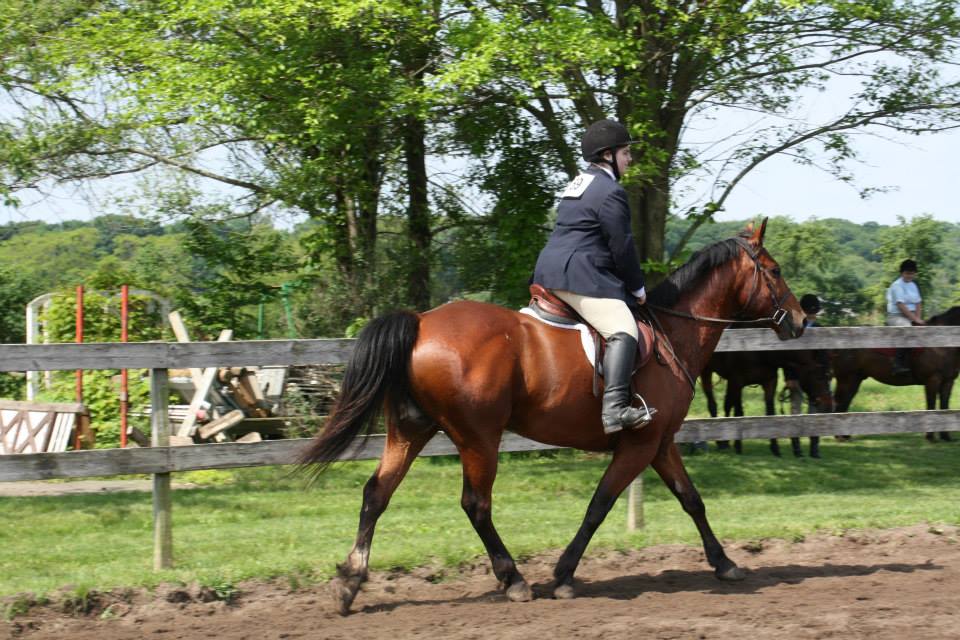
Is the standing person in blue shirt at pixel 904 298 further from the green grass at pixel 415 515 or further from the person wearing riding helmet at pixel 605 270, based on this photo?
the person wearing riding helmet at pixel 605 270

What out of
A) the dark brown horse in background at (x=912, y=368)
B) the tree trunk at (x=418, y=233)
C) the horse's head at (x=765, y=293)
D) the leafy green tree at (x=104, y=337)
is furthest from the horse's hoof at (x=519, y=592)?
the dark brown horse in background at (x=912, y=368)

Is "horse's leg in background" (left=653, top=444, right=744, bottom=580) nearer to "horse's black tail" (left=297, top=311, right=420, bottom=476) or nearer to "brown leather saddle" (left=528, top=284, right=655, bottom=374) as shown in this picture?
"brown leather saddle" (left=528, top=284, right=655, bottom=374)

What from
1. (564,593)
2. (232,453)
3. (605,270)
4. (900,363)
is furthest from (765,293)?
(900,363)

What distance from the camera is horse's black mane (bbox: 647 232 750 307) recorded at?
6.66 meters

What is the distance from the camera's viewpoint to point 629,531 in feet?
25.1

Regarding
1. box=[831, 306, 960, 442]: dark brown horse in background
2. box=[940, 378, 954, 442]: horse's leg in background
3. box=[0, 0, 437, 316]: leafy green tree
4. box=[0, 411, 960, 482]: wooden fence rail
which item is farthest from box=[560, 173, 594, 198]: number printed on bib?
box=[940, 378, 954, 442]: horse's leg in background

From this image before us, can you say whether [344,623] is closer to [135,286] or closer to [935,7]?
[935,7]

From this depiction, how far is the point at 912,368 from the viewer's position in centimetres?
1512

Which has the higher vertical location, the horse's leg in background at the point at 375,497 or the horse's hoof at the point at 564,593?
the horse's leg in background at the point at 375,497

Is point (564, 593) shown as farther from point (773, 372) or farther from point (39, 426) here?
point (773, 372)

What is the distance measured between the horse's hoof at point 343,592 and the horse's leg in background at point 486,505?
75cm

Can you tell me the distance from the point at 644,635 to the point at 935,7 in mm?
9856

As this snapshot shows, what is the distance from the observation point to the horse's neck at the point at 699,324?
652 centimetres

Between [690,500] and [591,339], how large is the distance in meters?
1.31
